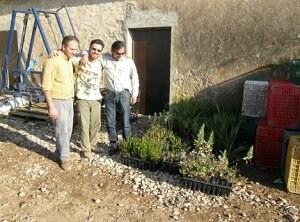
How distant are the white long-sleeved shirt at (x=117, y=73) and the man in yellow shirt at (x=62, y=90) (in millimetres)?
546

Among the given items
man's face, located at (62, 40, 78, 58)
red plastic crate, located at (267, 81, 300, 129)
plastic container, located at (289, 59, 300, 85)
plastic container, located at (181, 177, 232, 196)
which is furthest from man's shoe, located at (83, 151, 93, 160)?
plastic container, located at (289, 59, 300, 85)

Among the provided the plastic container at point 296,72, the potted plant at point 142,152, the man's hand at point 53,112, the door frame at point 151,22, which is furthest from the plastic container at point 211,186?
the door frame at point 151,22

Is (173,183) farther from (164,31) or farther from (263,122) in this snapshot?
(164,31)

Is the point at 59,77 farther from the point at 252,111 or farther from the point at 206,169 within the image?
the point at 252,111

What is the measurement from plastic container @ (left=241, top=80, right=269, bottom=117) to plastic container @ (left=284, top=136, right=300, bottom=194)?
50.9 inches

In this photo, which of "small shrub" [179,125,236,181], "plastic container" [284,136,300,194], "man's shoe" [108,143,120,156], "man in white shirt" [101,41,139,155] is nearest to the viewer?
"plastic container" [284,136,300,194]

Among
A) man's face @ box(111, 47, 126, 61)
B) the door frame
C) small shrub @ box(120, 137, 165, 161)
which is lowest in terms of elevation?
small shrub @ box(120, 137, 165, 161)

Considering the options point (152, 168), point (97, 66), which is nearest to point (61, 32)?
point (97, 66)

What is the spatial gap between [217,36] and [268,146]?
2476 mm

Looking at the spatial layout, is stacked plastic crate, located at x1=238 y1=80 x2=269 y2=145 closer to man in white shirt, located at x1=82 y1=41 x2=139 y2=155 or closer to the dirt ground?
the dirt ground

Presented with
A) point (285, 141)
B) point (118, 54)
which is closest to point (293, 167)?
point (285, 141)

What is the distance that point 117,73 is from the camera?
4.54 metres

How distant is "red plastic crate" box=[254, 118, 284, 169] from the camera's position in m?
4.32

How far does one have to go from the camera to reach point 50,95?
4.00m
